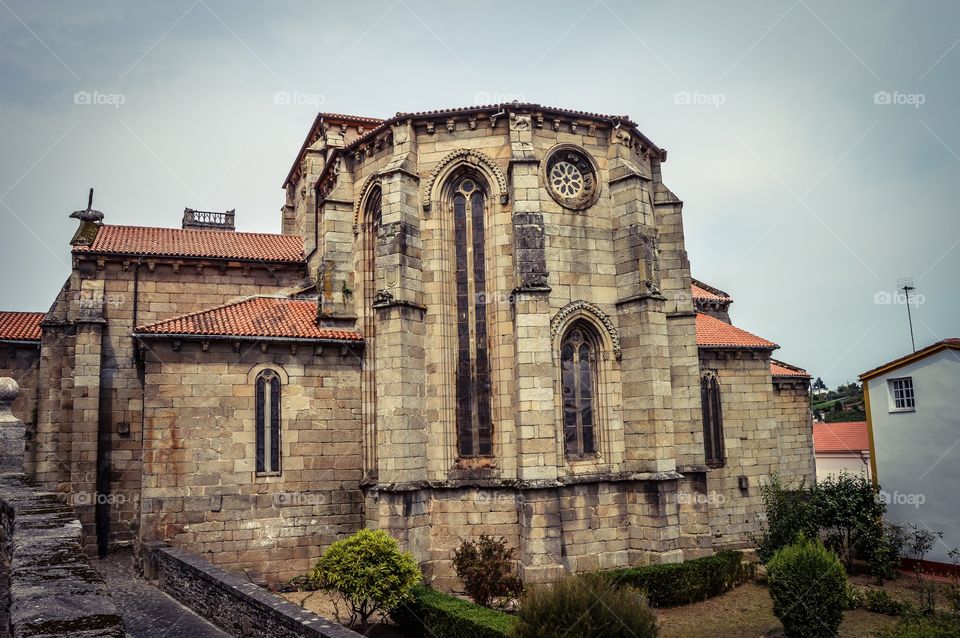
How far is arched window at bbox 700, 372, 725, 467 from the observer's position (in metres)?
25.1

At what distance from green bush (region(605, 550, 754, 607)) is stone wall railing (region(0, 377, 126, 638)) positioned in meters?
11.7

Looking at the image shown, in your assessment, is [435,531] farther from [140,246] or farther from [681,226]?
[140,246]

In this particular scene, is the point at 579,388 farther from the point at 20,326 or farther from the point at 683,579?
the point at 20,326

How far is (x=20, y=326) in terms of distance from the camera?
22797 mm

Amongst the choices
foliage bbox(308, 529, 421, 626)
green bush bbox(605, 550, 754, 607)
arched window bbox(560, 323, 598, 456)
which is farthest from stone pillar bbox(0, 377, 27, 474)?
green bush bbox(605, 550, 754, 607)

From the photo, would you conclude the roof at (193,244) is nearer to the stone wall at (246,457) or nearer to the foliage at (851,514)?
the stone wall at (246,457)

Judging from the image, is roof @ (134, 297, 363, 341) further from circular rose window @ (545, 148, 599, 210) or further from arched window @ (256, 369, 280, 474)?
circular rose window @ (545, 148, 599, 210)

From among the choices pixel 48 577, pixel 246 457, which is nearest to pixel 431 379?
pixel 246 457

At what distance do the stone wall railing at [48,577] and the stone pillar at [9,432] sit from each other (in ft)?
8.00

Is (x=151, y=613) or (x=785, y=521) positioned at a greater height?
(x=785, y=521)

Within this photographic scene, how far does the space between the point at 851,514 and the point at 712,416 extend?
5.86 meters

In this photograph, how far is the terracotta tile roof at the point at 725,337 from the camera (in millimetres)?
25438

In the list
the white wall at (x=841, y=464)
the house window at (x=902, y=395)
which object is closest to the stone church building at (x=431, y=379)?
the house window at (x=902, y=395)

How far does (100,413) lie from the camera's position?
21.2m
